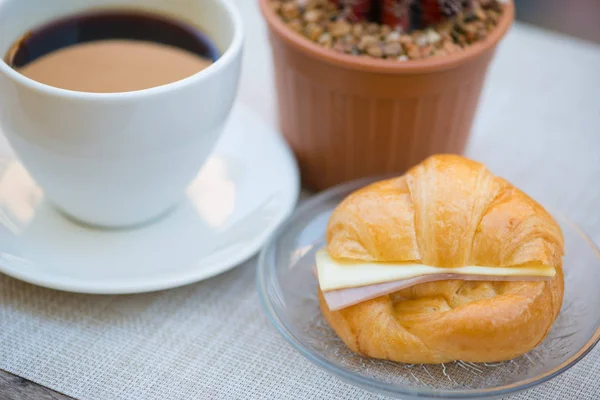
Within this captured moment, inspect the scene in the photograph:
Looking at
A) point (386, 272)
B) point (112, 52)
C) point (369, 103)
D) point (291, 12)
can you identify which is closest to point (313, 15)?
point (291, 12)

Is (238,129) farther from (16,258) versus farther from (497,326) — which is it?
(497,326)

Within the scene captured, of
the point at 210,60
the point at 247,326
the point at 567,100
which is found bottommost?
the point at 247,326

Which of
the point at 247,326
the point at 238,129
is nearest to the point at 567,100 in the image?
the point at 238,129

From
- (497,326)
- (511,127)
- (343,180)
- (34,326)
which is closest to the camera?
(497,326)

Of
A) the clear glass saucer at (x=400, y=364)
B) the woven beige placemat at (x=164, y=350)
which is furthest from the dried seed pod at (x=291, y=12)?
the woven beige placemat at (x=164, y=350)

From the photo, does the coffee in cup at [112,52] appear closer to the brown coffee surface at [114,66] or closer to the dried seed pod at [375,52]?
A: the brown coffee surface at [114,66]

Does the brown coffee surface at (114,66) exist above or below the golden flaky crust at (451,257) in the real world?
above

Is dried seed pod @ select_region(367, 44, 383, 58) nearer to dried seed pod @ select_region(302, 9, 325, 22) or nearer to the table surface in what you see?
dried seed pod @ select_region(302, 9, 325, 22)
